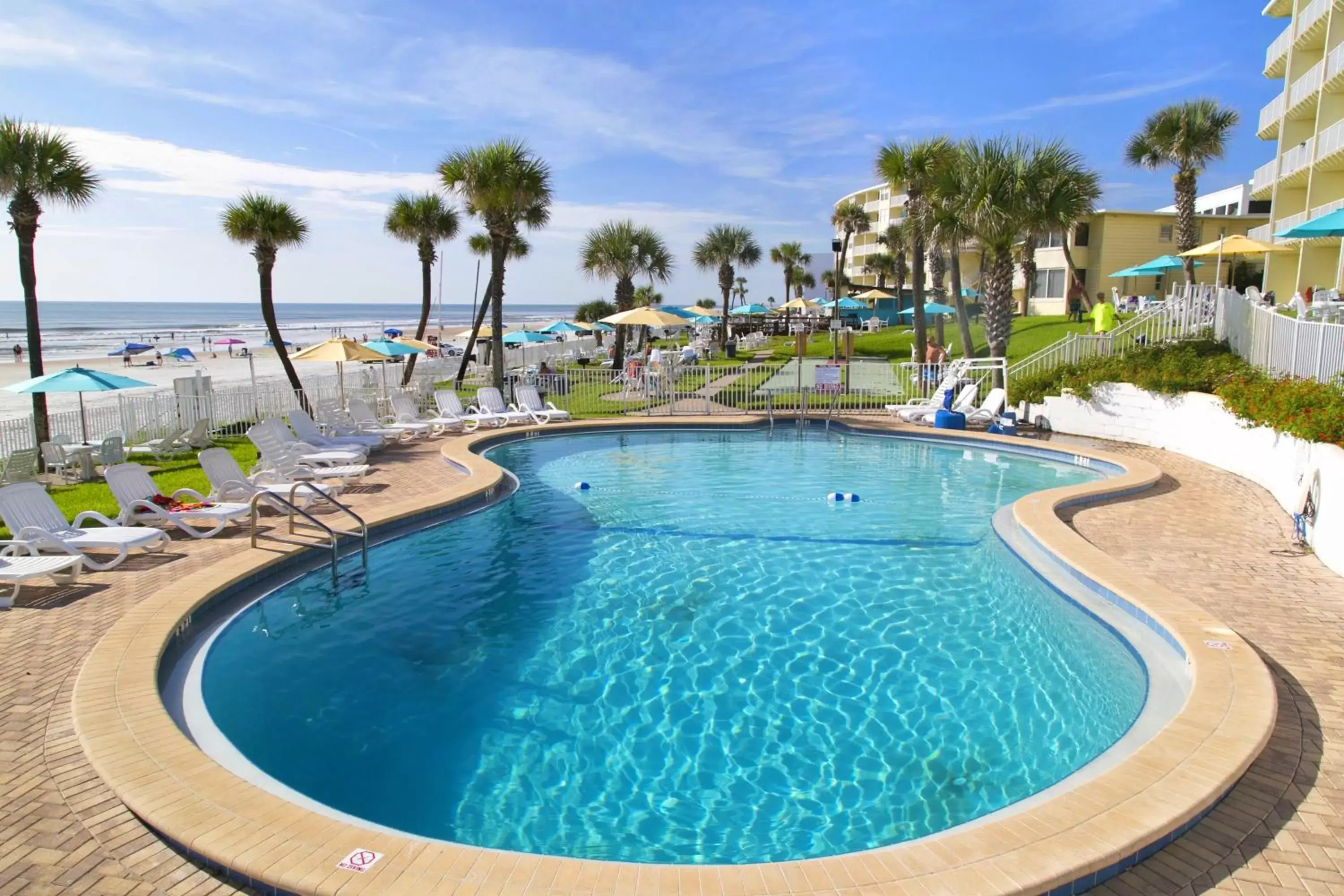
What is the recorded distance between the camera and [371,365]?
33.5m

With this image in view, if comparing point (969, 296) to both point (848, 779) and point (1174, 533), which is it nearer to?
point (1174, 533)

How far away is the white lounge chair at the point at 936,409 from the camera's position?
57.2ft

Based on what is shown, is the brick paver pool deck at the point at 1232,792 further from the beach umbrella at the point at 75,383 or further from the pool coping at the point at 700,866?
the beach umbrella at the point at 75,383

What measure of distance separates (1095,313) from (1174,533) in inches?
393

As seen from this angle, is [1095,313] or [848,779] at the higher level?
[1095,313]

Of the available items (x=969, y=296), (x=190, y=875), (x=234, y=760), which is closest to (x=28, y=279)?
(x=234, y=760)

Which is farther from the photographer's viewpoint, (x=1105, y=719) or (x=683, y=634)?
(x=683, y=634)

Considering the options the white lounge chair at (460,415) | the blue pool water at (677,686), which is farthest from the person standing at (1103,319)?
the white lounge chair at (460,415)

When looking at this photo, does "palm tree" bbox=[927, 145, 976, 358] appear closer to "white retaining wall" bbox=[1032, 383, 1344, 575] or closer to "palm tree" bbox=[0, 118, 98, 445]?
"white retaining wall" bbox=[1032, 383, 1344, 575]

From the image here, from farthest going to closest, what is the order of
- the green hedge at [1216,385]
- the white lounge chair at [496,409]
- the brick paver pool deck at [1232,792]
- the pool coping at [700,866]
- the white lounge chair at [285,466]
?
1. the white lounge chair at [496,409]
2. the white lounge chair at [285,466]
3. the green hedge at [1216,385]
4. the brick paver pool deck at [1232,792]
5. the pool coping at [700,866]

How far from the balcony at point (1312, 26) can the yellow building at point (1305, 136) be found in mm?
32

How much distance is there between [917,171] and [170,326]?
104 meters

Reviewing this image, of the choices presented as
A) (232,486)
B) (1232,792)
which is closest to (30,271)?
(232,486)

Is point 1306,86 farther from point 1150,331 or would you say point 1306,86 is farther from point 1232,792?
point 1232,792
